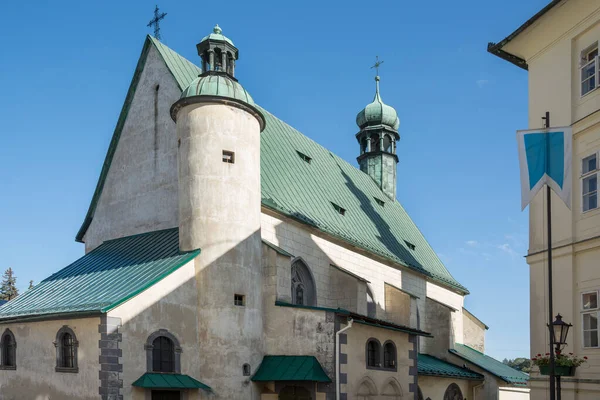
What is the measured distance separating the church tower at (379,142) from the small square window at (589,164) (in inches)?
988

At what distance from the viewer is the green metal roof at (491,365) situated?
1333 inches

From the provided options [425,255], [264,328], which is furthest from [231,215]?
[425,255]

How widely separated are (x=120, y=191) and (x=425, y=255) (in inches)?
821

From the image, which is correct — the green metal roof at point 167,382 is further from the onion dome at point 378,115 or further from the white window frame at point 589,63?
the onion dome at point 378,115

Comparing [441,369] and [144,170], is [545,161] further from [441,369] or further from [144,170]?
[441,369]

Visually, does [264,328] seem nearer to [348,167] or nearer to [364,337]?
[364,337]

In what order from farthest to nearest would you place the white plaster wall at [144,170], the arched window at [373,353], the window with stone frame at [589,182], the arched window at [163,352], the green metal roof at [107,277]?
the white plaster wall at [144,170], the arched window at [373,353], the green metal roof at [107,277], the arched window at [163,352], the window with stone frame at [589,182]

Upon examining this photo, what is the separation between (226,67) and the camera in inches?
930

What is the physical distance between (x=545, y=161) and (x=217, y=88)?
11725mm

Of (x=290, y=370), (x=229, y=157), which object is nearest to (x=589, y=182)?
(x=290, y=370)

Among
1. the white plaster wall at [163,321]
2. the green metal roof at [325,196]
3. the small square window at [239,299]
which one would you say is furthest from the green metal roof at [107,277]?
the green metal roof at [325,196]

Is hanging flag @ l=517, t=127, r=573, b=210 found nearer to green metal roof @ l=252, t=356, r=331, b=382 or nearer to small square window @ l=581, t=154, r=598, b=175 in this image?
small square window @ l=581, t=154, r=598, b=175

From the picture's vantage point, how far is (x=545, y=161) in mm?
15375

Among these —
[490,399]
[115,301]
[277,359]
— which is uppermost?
[115,301]
